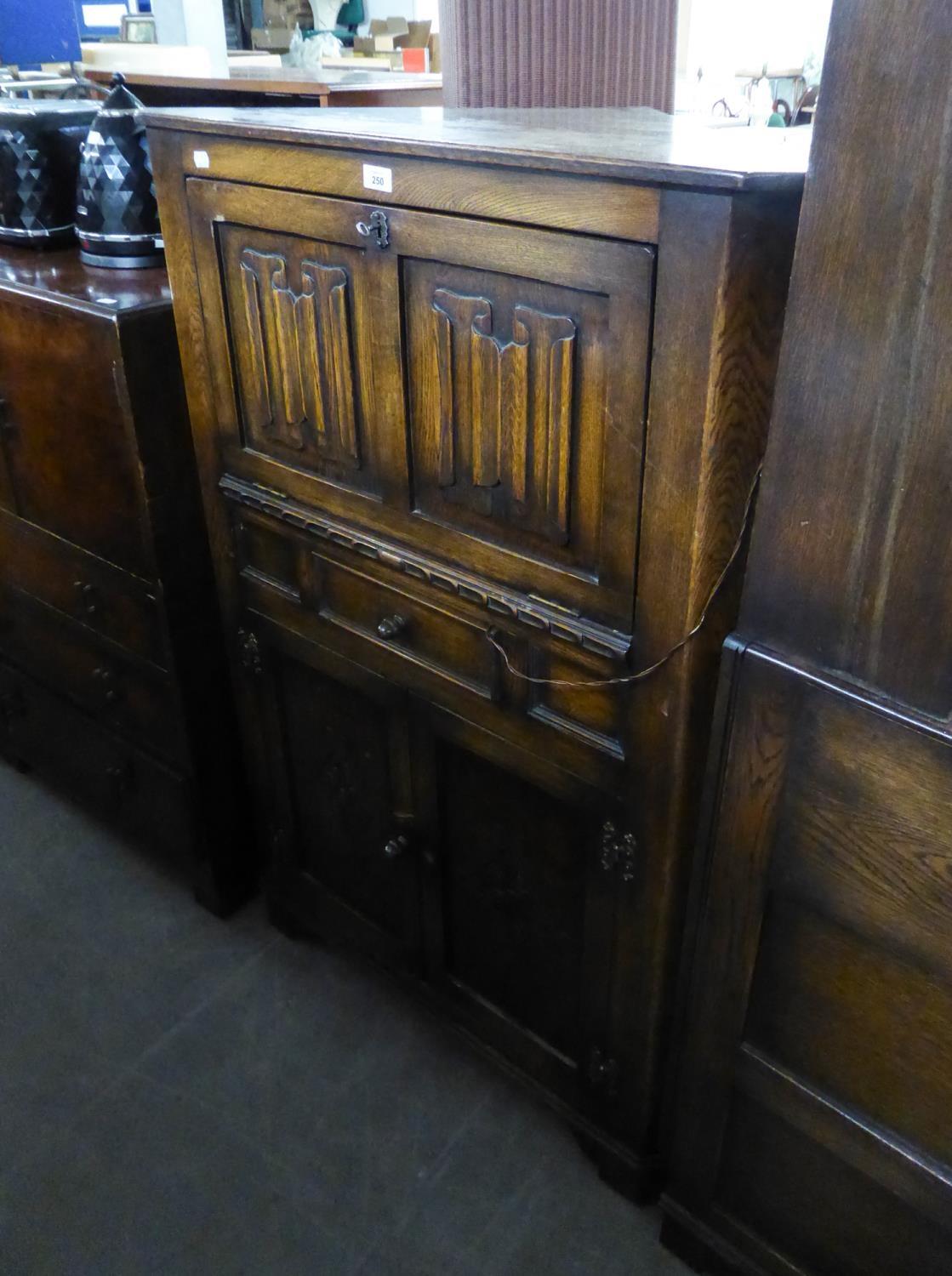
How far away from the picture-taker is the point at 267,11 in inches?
208

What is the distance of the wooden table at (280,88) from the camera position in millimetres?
2000

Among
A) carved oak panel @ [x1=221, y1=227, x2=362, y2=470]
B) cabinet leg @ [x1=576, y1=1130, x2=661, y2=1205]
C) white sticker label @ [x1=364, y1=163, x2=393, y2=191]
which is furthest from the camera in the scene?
cabinet leg @ [x1=576, y1=1130, x2=661, y2=1205]

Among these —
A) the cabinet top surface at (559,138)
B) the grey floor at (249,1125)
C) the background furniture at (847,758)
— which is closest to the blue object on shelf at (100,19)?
the cabinet top surface at (559,138)

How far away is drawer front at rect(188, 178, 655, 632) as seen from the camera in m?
0.88

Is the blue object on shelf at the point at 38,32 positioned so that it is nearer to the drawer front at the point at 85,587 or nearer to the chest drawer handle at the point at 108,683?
the drawer front at the point at 85,587

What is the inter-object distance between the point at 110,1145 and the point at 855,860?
1180mm

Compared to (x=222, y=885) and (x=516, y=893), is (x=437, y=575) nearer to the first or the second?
(x=516, y=893)

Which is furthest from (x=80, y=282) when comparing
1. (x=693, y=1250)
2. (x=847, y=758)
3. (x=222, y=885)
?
(x=693, y=1250)

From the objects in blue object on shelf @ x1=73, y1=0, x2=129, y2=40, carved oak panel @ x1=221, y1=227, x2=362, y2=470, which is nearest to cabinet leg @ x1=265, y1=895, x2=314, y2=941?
carved oak panel @ x1=221, y1=227, x2=362, y2=470

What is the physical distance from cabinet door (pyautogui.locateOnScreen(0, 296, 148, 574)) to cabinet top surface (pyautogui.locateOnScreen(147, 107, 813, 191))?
339mm

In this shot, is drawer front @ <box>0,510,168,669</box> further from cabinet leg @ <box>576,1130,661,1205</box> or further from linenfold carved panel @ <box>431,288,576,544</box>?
cabinet leg @ <box>576,1130,661,1205</box>

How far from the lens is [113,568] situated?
156 centimetres

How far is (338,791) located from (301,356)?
25.5 inches

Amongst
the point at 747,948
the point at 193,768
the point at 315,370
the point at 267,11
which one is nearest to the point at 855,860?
the point at 747,948
